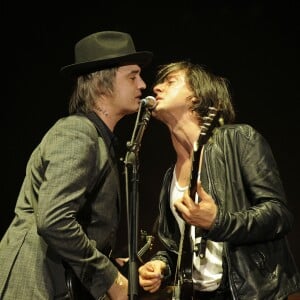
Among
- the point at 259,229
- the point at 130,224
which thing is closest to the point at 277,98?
the point at 259,229

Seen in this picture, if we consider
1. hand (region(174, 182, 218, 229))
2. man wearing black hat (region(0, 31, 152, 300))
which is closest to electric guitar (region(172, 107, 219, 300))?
hand (region(174, 182, 218, 229))

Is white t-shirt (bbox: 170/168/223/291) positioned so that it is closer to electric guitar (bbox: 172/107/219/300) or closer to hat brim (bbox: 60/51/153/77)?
electric guitar (bbox: 172/107/219/300)

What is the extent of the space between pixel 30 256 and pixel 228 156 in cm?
101

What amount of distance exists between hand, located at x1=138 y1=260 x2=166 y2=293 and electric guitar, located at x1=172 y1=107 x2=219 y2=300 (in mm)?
206

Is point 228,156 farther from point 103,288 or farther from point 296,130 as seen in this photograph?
point 296,130

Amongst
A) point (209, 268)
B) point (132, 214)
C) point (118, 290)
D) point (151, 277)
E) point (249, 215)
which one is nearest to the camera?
point (132, 214)

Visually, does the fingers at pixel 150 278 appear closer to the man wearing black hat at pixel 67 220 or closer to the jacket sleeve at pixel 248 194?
the man wearing black hat at pixel 67 220

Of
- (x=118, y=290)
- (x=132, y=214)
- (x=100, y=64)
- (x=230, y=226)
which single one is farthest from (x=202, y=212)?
(x=100, y=64)

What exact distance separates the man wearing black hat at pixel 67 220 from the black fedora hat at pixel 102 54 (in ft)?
0.79

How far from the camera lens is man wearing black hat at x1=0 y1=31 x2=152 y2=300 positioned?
2.12m

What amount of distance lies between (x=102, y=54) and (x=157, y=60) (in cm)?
161

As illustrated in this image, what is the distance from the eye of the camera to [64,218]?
2102 mm

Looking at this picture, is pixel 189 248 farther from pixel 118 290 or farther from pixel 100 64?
pixel 100 64

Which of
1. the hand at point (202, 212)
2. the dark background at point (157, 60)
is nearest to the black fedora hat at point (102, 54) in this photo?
the hand at point (202, 212)
